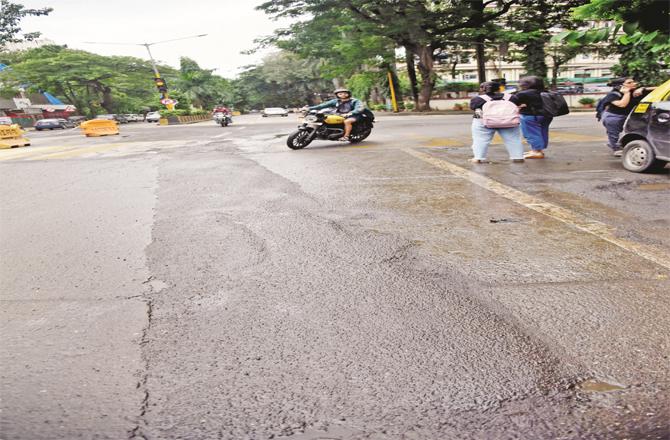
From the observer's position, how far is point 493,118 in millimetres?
7598

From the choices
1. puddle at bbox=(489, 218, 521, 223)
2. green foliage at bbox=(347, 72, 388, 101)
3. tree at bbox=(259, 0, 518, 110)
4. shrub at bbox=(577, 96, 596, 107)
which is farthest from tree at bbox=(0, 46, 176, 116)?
puddle at bbox=(489, 218, 521, 223)

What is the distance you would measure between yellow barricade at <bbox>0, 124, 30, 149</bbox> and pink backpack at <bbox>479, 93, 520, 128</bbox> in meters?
16.0

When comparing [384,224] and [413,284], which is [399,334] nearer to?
[413,284]

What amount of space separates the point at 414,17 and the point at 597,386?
2705 centimetres

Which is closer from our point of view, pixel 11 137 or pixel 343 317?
pixel 343 317

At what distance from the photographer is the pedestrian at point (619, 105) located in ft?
25.2

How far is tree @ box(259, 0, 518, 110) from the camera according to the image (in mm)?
26328

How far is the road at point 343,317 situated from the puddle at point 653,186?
0.14 ft

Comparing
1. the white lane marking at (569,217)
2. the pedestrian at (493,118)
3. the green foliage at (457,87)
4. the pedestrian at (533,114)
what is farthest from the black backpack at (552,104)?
the green foliage at (457,87)

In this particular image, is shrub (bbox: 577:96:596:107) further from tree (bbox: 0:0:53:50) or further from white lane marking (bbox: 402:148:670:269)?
tree (bbox: 0:0:53:50)

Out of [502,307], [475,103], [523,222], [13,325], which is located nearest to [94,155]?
[475,103]

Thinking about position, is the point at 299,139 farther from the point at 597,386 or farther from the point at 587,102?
the point at 587,102

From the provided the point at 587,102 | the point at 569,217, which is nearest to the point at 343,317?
the point at 569,217

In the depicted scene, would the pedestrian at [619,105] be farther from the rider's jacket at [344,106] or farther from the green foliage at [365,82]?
the green foliage at [365,82]
